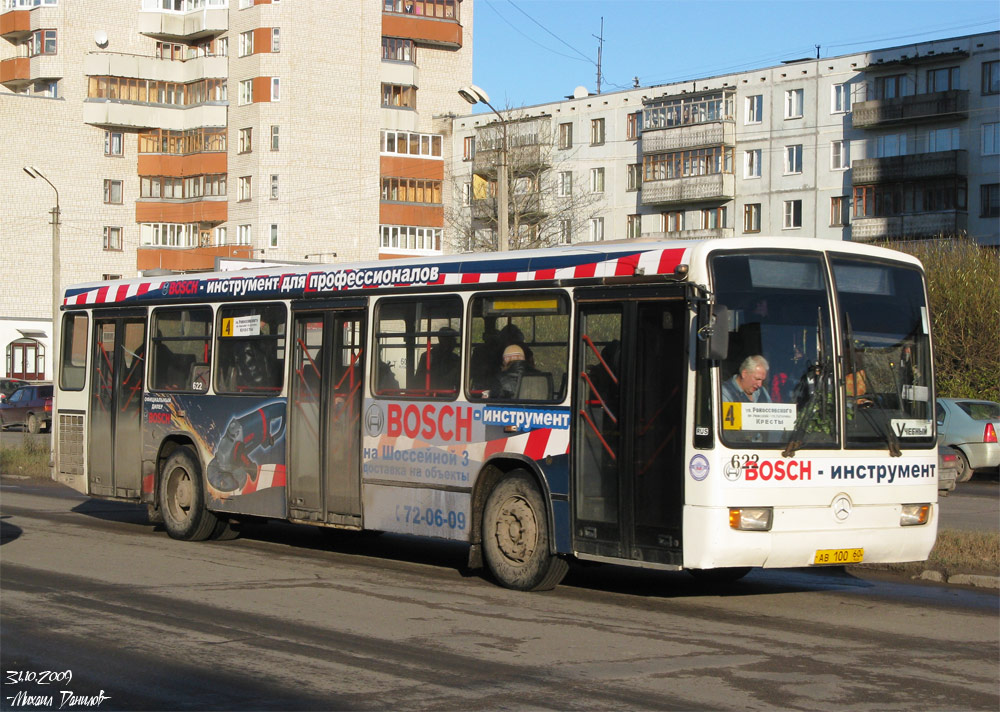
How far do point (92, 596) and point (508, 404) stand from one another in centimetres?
376

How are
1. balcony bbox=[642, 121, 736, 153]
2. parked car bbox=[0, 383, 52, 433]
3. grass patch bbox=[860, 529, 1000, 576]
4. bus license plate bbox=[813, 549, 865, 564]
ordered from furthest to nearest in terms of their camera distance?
balcony bbox=[642, 121, 736, 153], parked car bbox=[0, 383, 52, 433], grass patch bbox=[860, 529, 1000, 576], bus license plate bbox=[813, 549, 865, 564]

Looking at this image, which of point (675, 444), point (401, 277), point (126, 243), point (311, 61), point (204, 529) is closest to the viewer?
point (675, 444)

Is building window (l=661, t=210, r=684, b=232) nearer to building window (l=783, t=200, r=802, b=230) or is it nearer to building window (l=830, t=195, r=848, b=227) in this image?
building window (l=783, t=200, r=802, b=230)

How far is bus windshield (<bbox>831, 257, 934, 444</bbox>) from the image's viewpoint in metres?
10.5

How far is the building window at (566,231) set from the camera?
70250 mm

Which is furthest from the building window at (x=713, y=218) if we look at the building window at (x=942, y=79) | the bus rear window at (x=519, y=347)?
the bus rear window at (x=519, y=347)

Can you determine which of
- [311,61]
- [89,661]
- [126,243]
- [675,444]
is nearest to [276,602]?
[89,661]

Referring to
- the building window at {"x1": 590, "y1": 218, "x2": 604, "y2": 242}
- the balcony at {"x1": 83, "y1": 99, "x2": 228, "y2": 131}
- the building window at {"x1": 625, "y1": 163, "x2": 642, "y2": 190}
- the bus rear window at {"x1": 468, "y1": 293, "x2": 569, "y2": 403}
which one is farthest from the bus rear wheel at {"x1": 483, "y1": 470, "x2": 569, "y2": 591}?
the balcony at {"x1": 83, "y1": 99, "x2": 228, "y2": 131}

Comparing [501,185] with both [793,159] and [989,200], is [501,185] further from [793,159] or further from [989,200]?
[793,159]

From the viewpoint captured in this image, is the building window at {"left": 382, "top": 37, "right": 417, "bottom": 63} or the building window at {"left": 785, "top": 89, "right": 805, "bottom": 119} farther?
the building window at {"left": 382, "top": 37, "right": 417, "bottom": 63}

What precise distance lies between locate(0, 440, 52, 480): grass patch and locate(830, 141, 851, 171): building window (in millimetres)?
43664

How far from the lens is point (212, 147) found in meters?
76.5

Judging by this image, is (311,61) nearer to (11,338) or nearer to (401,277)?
(11,338)

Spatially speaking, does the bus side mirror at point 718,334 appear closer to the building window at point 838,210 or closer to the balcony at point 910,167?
the balcony at point 910,167
